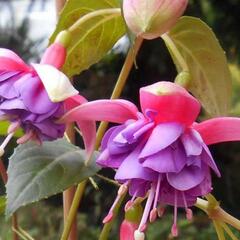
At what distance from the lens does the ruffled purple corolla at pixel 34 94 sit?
41 cm

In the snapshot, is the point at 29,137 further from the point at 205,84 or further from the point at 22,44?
the point at 22,44

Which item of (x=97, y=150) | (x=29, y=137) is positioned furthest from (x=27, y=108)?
(x=97, y=150)

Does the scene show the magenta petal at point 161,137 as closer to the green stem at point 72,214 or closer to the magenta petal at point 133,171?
the magenta petal at point 133,171

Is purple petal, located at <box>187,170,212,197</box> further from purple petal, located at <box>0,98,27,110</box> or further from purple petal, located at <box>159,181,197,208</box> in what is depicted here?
purple petal, located at <box>0,98,27,110</box>

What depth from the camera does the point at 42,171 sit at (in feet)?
1.61

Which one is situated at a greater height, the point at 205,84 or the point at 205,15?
the point at 205,84

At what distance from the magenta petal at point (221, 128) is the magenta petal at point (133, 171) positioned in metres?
0.04

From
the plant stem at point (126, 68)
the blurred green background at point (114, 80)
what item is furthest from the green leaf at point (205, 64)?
the blurred green background at point (114, 80)

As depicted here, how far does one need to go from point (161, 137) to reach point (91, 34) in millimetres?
212

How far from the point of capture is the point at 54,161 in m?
0.51

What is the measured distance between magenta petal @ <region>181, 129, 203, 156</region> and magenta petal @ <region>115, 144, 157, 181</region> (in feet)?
0.09

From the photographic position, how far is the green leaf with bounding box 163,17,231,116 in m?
0.58

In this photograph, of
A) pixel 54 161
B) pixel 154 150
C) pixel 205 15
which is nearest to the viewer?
pixel 154 150

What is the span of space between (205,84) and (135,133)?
0.19m
